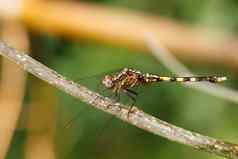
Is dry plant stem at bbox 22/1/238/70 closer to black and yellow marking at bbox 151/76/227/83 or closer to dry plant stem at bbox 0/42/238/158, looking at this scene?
black and yellow marking at bbox 151/76/227/83

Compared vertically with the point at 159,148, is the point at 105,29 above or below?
above

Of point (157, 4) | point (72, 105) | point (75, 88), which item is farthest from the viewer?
point (157, 4)

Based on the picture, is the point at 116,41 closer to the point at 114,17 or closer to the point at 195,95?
the point at 114,17

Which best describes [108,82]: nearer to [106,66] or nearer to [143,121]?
[143,121]

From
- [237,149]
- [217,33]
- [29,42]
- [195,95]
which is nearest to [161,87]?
[195,95]

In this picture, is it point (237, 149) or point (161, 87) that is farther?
point (161, 87)

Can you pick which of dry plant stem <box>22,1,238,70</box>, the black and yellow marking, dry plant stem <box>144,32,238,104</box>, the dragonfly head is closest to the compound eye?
the dragonfly head

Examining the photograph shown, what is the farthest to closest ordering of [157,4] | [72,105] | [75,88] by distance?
[157,4] < [72,105] < [75,88]

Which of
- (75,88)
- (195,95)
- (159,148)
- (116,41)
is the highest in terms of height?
(75,88)
